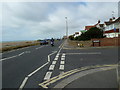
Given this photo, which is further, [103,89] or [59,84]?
[59,84]

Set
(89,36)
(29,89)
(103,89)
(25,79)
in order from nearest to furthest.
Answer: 1. (103,89)
2. (29,89)
3. (25,79)
4. (89,36)

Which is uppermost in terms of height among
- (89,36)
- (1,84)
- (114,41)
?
(89,36)

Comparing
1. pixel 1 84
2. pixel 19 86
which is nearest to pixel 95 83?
pixel 19 86

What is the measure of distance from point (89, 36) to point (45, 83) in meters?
29.4

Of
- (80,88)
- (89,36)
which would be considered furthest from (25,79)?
(89,36)

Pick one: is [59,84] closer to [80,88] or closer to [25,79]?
[80,88]

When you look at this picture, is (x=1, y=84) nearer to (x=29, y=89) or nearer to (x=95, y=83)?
(x=29, y=89)

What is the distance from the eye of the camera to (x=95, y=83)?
141 inches

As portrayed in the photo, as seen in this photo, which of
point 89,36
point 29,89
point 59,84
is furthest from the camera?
point 89,36

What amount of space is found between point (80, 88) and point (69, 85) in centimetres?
46

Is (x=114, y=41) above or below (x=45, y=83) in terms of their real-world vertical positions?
above

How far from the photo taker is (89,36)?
101ft

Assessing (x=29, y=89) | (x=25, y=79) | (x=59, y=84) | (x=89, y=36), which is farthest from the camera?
(x=89, y=36)

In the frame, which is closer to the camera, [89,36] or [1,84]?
[1,84]
